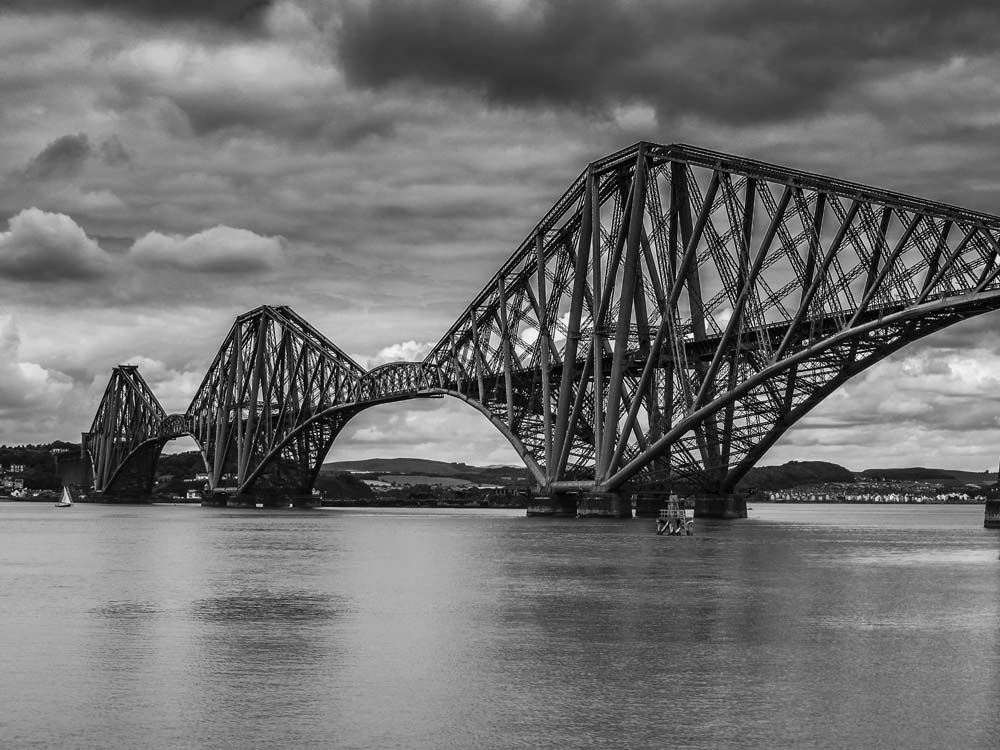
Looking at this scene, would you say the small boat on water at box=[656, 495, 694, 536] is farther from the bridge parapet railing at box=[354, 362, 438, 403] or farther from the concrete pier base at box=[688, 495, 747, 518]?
the bridge parapet railing at box=[354, 362, 438, 403]

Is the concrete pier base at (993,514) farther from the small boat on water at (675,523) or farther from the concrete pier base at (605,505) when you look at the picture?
the concrete pier base at (605,505)

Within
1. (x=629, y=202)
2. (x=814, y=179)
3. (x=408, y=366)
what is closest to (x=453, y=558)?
(x=814, y=179)

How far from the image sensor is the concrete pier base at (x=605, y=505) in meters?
104

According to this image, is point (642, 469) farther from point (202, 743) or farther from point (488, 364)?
point (202, 743)

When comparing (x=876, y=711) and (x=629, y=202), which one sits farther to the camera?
(x=629, y=202)

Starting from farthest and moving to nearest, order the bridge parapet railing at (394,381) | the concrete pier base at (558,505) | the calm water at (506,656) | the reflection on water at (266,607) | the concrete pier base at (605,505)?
the bridge parapet railing at (394,381) → the concrete pier base at (558,505) → the concrete pier base at (605,505) → the reflection on water at (266,607) → the calm water at (506,656)

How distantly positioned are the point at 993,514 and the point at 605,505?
28695 mm

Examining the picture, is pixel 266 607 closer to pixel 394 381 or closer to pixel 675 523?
pixel 675 523

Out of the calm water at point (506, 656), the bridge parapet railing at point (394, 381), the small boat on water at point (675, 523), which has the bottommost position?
the calm water at point (506, 656)

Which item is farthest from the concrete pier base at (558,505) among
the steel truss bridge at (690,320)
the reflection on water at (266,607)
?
the reflection on water at (266,607)

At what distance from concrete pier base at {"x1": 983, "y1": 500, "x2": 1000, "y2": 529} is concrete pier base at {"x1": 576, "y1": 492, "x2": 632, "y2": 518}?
26811mm

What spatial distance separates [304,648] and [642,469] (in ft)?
259

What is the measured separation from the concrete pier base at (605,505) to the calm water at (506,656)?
167 feet

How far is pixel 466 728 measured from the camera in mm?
19000
